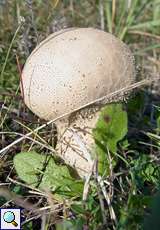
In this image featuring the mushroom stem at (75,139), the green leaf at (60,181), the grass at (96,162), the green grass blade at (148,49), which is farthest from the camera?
the green grass blade at (148,49)

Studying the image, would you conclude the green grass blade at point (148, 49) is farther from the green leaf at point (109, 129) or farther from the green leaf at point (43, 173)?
the green leaf at point (43, 173)

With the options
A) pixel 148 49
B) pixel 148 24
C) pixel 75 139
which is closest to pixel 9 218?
pixel 75 139

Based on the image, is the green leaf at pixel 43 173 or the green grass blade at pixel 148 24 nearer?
the green leaf at pixel 43 173

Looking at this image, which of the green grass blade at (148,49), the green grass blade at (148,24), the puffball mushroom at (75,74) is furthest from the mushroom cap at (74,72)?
the green grass blade at (148,24)

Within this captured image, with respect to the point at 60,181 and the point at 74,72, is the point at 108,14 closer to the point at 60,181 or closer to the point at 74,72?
the point at 74,72

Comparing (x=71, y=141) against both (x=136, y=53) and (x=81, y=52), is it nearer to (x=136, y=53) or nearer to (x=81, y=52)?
(x=81, y=52)

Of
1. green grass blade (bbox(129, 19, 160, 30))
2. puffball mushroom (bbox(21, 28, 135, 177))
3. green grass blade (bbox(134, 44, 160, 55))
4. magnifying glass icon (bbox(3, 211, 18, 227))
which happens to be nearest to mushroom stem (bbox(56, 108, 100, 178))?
puffball mushroom (bbox(21, 28, 135, 177))
